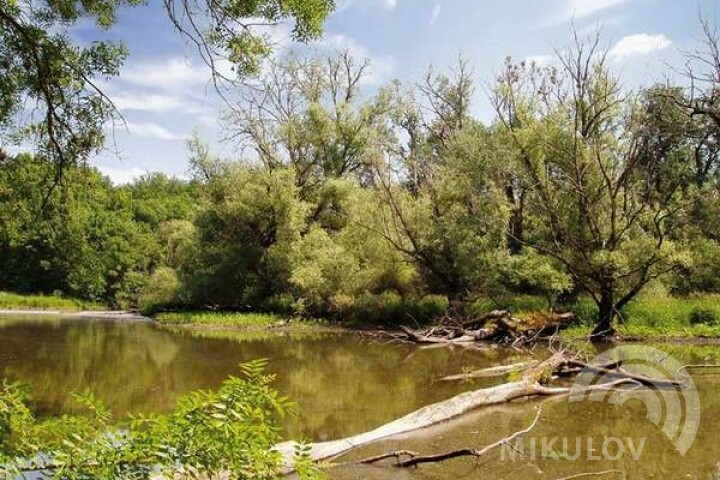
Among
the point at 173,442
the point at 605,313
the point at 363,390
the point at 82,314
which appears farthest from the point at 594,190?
the point at 82,314

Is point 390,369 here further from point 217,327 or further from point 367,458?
point 217,327

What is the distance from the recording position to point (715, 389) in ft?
37.2

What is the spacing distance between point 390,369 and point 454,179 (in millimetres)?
11903

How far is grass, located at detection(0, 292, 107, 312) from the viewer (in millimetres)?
39812

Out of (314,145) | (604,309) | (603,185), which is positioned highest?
(314,145)

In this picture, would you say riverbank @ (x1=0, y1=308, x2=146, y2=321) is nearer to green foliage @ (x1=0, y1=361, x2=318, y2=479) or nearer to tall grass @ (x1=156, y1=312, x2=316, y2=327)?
tall grass @ (x1=156, y1=312, x2=316, y2=327)

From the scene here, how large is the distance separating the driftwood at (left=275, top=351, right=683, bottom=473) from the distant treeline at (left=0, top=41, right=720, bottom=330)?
5298 millimetres

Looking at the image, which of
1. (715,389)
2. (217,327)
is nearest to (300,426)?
(715,389)

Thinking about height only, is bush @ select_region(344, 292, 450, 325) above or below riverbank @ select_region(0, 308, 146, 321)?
above

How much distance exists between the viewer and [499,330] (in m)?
19.6

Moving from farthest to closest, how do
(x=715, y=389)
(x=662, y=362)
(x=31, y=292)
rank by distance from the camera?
1. (x=31, y=292)
2. (x=662, y=362)
3. (x=715, y=389)

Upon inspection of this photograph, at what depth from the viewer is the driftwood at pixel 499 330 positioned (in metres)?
19.1

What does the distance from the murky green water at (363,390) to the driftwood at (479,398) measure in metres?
0.20

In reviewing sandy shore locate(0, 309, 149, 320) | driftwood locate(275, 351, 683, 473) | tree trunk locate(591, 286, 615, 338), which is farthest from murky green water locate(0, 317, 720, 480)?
sandy shore locate(0, 309, 149, 320)
